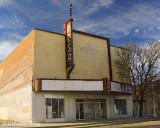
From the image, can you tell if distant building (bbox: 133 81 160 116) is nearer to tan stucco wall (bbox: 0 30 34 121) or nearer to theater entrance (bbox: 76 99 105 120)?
theater entrance (bbox: 76 99 105 120)

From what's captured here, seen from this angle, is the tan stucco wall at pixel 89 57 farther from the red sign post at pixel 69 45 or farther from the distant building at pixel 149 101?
the distant building at pixel 149 101

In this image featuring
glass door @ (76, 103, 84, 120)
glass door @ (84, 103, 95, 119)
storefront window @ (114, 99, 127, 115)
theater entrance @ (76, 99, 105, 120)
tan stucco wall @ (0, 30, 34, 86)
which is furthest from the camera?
storefront window @ (114, 99, 127, 115)

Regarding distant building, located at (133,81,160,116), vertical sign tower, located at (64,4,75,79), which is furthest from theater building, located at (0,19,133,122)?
distant building, located at (133,81,160,116)

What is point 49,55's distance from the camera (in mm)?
26344

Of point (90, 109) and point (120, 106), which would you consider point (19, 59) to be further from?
point (120, 106)

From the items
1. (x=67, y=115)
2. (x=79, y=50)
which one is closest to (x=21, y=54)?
(x=79, y=50)

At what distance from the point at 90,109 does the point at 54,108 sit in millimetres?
5864

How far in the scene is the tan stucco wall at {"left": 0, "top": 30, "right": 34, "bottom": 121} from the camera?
2580cm

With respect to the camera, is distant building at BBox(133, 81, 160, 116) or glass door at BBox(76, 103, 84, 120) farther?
distant building at BBox(133, 81, 160, 116)

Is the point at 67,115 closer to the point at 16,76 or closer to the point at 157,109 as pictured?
the point at 16,76

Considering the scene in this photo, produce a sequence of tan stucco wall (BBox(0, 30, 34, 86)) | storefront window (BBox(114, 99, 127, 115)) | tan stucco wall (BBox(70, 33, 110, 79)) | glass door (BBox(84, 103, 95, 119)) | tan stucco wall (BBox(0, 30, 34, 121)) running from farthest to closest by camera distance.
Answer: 1. storefront window (BBox(114, 99, 127, 115))
2. tan stucco wall (BBox(70, 33, 110, 79))
3. glass door (BBox(84, 103, 95, 119))
4. tan stucco wall (BBox(0, 30, 34, 86))
5. tan stucco wall (BBox(0, 30, 34, 121))

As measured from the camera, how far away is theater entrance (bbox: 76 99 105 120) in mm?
27359

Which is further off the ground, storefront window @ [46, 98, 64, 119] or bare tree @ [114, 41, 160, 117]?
bare tree @ [114, 41, 160, 117]

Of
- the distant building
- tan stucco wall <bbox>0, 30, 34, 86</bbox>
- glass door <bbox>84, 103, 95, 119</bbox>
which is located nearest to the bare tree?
the distant building
